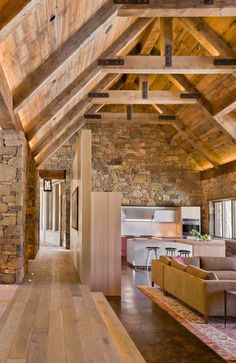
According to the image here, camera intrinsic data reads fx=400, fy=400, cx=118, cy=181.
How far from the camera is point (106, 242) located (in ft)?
26.1

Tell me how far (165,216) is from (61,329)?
1034 cm

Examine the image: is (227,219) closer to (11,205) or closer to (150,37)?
(150,37)

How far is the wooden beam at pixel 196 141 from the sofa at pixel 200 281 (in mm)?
5204

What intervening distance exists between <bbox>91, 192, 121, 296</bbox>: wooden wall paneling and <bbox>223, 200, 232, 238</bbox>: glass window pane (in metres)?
5.56

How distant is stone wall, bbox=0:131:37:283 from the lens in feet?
22.7

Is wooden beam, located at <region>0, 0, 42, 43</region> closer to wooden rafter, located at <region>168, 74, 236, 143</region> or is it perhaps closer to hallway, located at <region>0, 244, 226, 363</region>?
hallway, located at <region>0, 244, 226, 363</region>

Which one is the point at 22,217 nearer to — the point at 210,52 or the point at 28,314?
the point at 28,314

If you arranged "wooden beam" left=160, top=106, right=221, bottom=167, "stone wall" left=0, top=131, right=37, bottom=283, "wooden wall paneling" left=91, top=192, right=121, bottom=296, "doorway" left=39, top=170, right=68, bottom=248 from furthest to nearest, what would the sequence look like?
"doorway" left=39, top=170, right=68, bottom=248 → "wooden beam" left=160, top=106, right=221, bottom=167 → "wooden wall paneling" left=91, top=192, right=121, bottom=296 → "stone wall" left=0, top=131, right=37, bottom=283

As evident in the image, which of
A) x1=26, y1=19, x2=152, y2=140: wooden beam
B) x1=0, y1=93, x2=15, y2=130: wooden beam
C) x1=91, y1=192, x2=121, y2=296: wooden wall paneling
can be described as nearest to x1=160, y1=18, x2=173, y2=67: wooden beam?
x1=26, y1=19, x2=152, y2=140: wooden beam

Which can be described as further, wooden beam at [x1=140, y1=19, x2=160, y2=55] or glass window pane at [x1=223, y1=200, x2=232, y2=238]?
glass window pane at [x1=223, y1=200, x2=232, y2=238]

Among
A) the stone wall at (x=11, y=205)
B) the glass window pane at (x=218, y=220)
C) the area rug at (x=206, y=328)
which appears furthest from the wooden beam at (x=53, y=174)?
the area rug at (x=206, y=328)

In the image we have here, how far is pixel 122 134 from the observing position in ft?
47.8

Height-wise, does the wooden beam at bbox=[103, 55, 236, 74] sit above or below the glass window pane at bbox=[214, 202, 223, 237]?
above

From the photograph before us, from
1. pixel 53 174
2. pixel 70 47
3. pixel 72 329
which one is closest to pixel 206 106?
pixel 70 47
